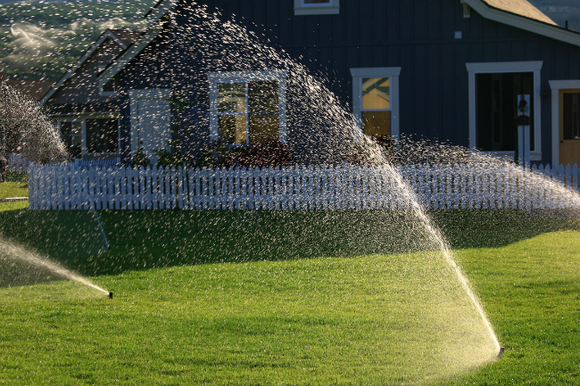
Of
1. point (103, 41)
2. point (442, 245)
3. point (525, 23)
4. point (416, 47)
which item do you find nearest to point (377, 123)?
point (416, 47)

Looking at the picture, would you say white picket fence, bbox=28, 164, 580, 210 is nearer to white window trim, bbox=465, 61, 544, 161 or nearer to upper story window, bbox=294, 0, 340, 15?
white window trim, bbox=465, 61, 544, 161

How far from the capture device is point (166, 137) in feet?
61.2

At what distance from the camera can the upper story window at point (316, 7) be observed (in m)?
16.7

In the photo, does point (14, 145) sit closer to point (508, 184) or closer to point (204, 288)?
point (508, 184)

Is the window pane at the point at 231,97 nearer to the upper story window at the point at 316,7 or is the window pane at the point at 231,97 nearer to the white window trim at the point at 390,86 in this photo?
the upper story window at the point at 316,7

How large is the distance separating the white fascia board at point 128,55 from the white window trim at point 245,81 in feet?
6.37

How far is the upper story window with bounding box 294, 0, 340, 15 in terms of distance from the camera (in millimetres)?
16703

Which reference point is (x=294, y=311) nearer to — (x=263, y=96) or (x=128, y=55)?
(x=263, y=96)

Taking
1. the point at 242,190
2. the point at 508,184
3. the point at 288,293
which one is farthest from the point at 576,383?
the point at 242,190

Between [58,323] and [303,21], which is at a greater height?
[303,21]

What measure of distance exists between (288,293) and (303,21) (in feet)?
37.6

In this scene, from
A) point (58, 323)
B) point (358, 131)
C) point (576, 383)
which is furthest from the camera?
point (358, 131)

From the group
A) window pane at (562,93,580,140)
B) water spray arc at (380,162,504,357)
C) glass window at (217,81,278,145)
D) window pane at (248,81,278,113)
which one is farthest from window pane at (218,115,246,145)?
window pane at (562,93,580,140)

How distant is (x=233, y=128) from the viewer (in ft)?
57.0
